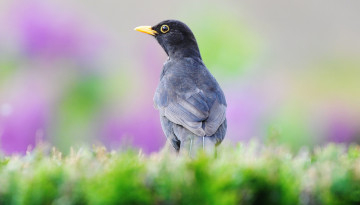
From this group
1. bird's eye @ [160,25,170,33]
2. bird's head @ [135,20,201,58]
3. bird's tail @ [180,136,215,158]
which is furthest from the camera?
bird's eye @ [160,25,170,33]

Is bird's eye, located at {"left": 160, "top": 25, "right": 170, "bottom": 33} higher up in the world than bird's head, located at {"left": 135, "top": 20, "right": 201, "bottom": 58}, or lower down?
higher up

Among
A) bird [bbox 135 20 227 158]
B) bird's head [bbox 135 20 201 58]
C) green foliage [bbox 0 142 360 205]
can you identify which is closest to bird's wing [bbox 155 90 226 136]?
bird [bbox 135 20 227 158]

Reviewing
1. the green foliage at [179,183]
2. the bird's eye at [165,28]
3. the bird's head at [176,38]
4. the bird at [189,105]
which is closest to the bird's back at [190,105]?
the bird at [189,105]

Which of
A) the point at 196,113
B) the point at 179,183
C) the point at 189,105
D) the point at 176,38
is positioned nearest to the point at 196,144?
the point at 196,113

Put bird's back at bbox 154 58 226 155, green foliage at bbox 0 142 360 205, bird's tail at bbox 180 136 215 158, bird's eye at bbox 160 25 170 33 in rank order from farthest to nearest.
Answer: bird's eye at bbox 160 25 170 33
bird's back at bbox 154 58 226 155
bird's tail at bbox 180 136 215 158
green foliage at bbox 0 142 360 205

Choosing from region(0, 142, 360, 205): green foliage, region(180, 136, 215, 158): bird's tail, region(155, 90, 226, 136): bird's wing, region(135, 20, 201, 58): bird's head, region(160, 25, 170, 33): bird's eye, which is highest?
region(160, 25, 170, 33): bird's eye

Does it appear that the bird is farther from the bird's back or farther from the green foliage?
the green foliage

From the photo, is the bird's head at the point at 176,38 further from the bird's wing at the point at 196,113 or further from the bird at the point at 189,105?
the bird's wing at the point at 196,113

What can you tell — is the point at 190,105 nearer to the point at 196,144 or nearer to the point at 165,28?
the point at 196,144
